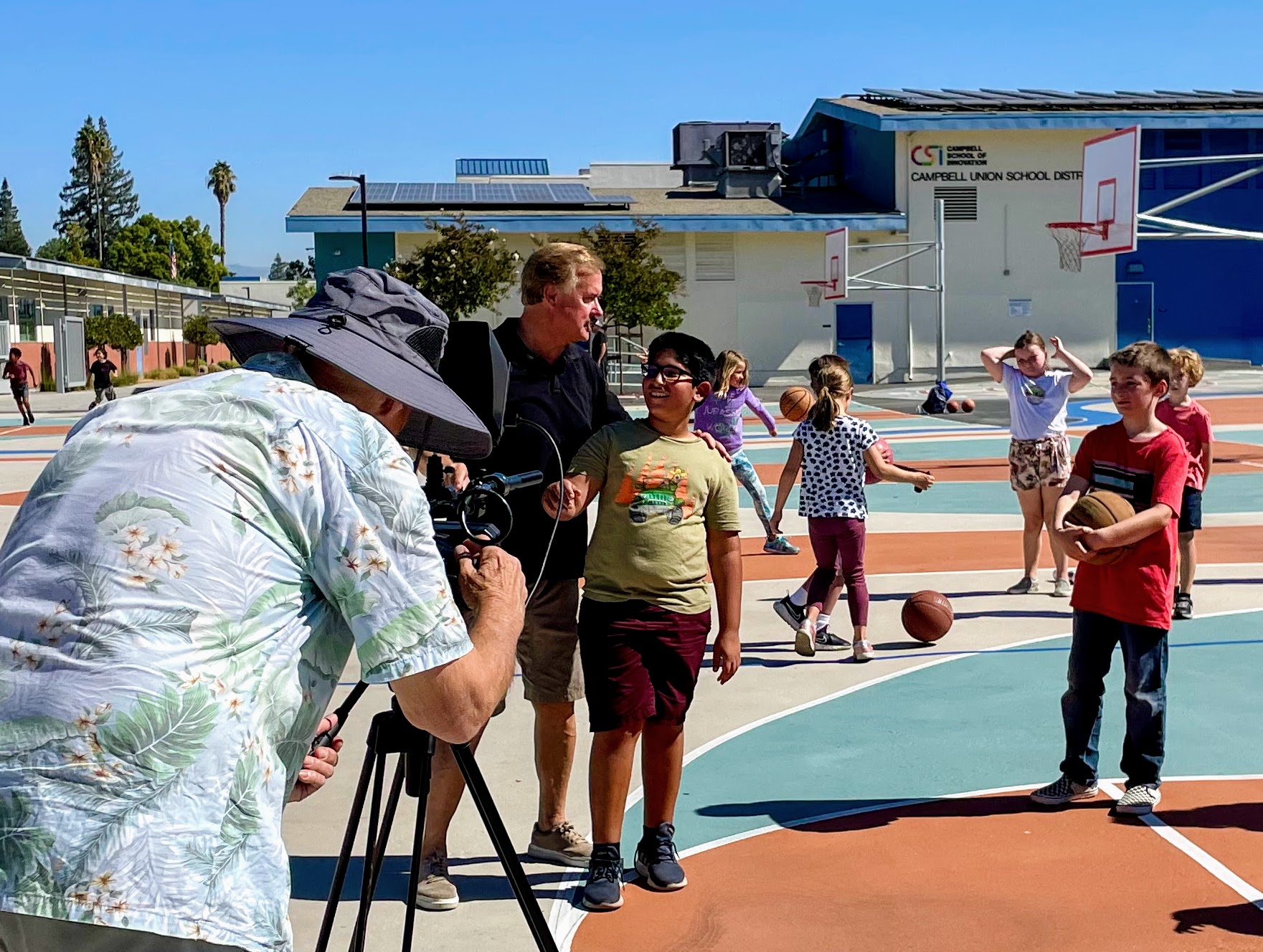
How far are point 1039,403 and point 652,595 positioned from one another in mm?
5997

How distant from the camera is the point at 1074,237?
114 ft

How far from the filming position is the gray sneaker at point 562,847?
5406mm

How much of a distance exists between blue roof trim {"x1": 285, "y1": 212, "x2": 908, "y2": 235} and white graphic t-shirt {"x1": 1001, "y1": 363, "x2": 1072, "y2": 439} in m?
38.3

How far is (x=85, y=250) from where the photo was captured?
131125 millimetres

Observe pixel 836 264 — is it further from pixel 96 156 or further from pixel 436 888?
pixel 96 156

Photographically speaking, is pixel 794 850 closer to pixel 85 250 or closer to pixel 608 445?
pixel 608 445

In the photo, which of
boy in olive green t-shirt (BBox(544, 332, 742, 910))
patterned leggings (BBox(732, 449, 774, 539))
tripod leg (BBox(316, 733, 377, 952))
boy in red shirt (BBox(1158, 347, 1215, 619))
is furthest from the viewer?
patterned leggings (BBox(732, 449, 774, 539))

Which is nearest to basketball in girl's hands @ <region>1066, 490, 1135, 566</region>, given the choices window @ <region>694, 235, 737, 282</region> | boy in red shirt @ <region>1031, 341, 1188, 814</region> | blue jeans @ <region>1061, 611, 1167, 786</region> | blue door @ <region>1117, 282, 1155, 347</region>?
boy in red shirt @ <region>1031, 341, 1188, 814</region>

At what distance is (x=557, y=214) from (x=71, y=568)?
4825 centimetres

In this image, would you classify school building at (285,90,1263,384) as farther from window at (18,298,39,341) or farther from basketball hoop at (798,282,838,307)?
window at (18,298,39,341)

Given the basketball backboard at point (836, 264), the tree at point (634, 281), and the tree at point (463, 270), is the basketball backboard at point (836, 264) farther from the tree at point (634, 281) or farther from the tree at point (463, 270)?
the tree at point (463, 270)

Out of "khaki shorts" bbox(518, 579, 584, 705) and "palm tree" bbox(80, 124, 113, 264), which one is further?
"palm tree" bbox(80, 124, 113, 264)

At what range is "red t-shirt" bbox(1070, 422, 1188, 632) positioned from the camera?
225 inches

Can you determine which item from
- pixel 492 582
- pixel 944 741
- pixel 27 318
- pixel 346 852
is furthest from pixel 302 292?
pixel 492 582
